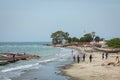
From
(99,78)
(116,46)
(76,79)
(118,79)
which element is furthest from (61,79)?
(116,46)

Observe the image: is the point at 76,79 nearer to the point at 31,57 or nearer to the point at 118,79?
the point at 118,79

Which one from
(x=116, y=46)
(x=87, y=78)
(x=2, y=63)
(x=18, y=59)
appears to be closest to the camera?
(x=87, y=78)

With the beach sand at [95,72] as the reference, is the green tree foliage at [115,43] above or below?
above

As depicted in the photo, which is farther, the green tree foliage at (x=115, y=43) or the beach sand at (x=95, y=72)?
the green tree foliage at (x=115, y=43)

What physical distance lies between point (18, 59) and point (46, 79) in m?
38.4

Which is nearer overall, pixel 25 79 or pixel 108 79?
pixel 108 79

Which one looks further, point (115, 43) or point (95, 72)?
point (115, 43)

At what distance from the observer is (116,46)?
4471 inches

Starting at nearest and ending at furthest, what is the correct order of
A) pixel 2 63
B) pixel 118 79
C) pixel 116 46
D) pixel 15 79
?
pixel 118 79 → pixel 15 79 → pixel 2 63 → pixel 116 46

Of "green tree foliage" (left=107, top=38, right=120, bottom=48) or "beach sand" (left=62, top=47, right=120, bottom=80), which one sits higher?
"green tree foliage" (left=107, top=38, right=120, bottom=48)

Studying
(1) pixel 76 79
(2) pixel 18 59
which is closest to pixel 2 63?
(2) pixel 18 59

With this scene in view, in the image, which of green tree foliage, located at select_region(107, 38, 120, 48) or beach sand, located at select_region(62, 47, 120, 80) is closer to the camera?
beach sand, located at select_region(62, 47, 120, 80)

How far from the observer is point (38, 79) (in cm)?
3431

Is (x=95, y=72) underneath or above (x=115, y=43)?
underneath
